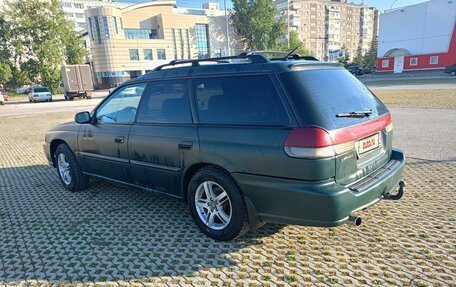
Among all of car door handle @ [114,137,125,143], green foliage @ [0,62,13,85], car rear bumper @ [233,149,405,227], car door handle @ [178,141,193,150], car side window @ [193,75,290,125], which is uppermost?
green foliage @ [0,62,13,85]

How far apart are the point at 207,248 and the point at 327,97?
1.89 meters

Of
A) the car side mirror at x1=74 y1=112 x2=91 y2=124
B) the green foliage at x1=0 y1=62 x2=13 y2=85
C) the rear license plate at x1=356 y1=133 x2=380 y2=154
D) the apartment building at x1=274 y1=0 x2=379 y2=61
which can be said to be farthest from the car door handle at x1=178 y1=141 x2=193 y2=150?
the apartment building at x1=274 y1=0 x2=379 y2=61

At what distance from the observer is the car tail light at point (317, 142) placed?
8.09ft

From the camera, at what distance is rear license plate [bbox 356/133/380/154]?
2818 mm

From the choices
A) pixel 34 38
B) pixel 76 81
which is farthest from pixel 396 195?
pixel 34 38

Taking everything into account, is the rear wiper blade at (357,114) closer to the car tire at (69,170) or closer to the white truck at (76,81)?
the car tire at (69,170)

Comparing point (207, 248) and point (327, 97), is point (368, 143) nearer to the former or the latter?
point (327, 97)

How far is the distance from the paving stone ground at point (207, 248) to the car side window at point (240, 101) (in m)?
1.30

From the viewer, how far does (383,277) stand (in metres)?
2.55

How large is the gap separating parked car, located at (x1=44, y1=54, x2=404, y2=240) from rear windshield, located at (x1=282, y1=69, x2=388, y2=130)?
12 mm

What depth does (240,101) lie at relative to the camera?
9.80 ft

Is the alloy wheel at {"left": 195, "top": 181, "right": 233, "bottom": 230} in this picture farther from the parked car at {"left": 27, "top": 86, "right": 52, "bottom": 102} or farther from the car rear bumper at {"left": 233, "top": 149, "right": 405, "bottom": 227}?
the parked car at {"left": 27, "top": 86, "right": 52, "bottom": 102}

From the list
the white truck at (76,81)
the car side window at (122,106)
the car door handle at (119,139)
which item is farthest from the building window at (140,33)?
the car door handle at (119,139)

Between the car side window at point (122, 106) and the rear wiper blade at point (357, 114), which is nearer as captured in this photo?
the rear wiper blade at point (357, 114)
